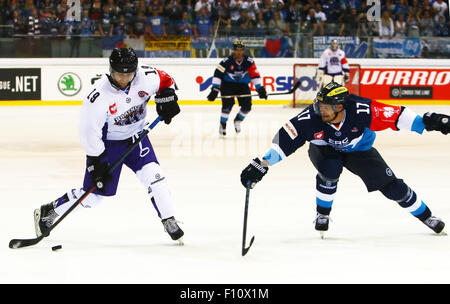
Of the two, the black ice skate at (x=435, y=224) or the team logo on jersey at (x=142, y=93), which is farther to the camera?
the black ice skate at (x=435, y=224)

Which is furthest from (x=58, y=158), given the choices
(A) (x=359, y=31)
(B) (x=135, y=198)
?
(A) (x=359, y=31)

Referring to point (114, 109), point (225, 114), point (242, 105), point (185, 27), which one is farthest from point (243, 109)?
point (114, 109)

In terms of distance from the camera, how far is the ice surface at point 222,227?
3898 millimetres

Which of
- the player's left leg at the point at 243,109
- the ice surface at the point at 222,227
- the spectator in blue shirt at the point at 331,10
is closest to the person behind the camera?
the ice surface at the point at 222,227

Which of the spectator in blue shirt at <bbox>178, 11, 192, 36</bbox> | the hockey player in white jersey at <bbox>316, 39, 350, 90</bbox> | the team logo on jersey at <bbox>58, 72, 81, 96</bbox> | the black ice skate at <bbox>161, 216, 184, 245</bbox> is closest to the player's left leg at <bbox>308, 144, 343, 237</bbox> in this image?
the black ice skate at <bbox>161, 216, 184, 245</bbox>

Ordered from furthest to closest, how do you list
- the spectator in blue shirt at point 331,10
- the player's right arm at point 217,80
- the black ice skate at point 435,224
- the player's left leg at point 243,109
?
the spectator in blue shirt at point 331,10 → the player's left leg at point 243,109 → the player's right arm at point 217,80 → the black ice skate at point 435,224

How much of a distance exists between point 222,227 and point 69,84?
1002 cm

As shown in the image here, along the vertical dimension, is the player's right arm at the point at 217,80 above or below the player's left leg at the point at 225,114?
above

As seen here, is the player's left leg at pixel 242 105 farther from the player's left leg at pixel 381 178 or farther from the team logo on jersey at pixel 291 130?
the team logo on jersey at pixel 291 130

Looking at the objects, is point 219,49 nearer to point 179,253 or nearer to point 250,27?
point 250,27

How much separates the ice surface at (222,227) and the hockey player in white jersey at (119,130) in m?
0.23

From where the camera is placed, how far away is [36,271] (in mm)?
3910

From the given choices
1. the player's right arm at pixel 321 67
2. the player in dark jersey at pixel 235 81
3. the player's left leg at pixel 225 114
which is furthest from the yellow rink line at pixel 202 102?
the player's left leg at pixel 225 114

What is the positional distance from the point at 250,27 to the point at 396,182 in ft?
36.4
